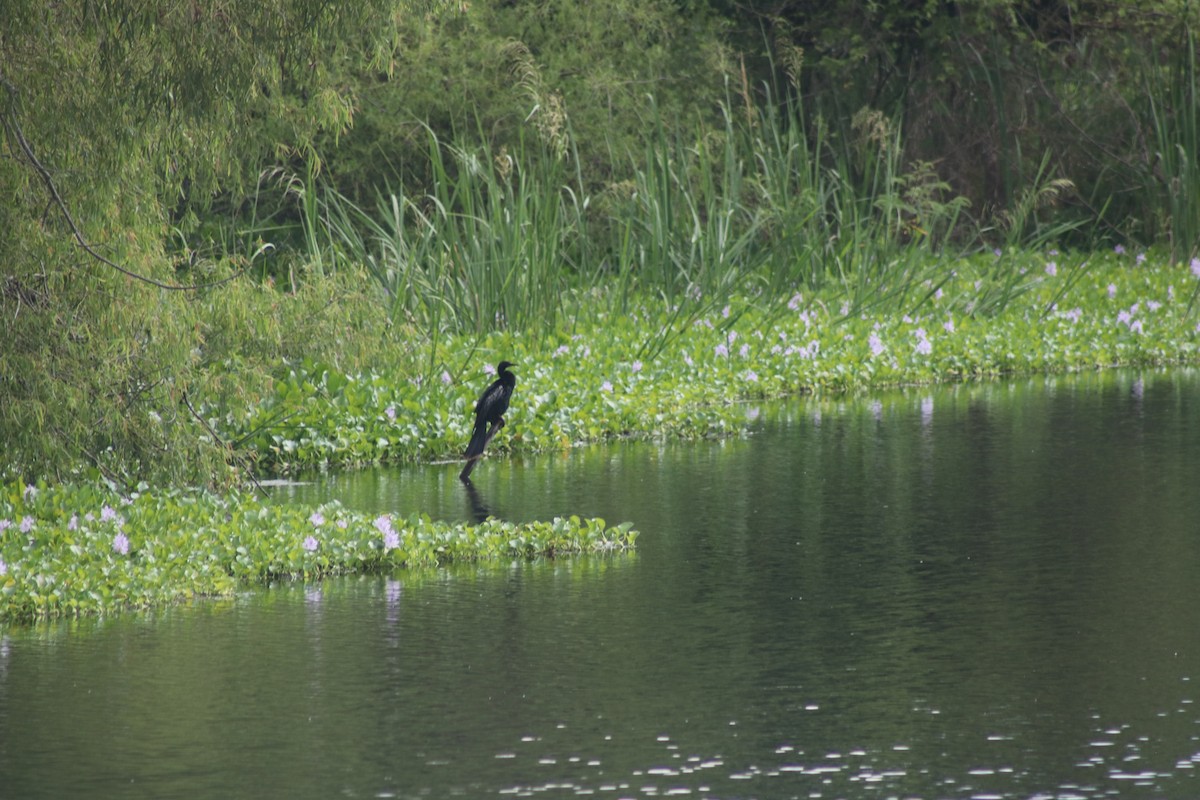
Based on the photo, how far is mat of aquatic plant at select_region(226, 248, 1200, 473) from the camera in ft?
49.4

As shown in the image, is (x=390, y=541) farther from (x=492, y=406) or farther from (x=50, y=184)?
(x=492, y=406)

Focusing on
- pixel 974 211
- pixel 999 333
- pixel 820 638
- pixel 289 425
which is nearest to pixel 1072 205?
pixel 974 211

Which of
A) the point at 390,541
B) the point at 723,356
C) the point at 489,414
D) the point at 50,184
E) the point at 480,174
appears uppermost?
the point at 480,174

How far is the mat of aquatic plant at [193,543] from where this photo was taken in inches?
377

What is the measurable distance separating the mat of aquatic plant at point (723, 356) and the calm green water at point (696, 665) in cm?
174

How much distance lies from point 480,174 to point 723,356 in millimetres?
2669

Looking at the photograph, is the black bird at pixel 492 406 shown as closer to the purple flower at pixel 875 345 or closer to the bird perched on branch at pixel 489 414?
the bird perched on branch at pixel 489 414

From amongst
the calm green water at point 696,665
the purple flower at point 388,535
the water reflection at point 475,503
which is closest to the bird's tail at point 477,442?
the water reflection at point 475,503

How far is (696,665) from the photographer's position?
27.4 feet

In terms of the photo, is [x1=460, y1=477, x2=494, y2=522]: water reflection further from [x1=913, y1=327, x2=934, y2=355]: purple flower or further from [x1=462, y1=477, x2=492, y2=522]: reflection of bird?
[x1=913, y1=327, x2=934, y2=355]: purple flower

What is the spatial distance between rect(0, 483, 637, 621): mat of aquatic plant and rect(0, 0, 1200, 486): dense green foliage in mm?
737

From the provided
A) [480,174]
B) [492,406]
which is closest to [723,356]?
[480,174]

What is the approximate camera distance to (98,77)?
1056 cm

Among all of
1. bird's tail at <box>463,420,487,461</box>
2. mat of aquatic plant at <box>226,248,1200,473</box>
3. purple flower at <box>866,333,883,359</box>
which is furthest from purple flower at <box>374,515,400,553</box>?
purple flower at <box>866,333,883,359</box>
